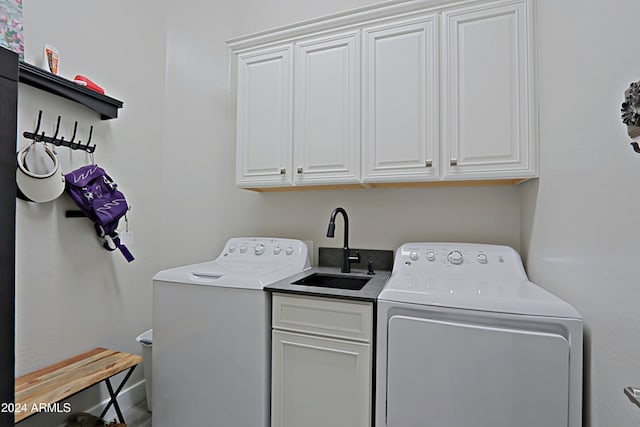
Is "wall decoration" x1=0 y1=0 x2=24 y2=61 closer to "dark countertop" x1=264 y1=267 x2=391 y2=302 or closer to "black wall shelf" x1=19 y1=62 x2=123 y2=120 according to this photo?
"black wall shelf" x1=19 y1=62 x2=123 y2=120

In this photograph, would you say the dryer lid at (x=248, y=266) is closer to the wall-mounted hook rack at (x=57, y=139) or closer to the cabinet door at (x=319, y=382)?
the cabinet door at (x=319, y=382)

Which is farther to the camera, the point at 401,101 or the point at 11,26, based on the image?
the point at 401,101

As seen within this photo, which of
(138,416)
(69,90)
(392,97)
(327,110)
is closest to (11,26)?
(69,90)

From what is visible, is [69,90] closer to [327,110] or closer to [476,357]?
[327,110]

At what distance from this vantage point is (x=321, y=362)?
140cm

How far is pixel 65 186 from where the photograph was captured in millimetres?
1709

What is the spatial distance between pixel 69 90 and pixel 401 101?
5.77 ft

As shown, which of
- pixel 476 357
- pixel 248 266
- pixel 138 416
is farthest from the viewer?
pixel 138 416

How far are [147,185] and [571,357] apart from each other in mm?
2547

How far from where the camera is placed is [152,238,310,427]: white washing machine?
1.47m

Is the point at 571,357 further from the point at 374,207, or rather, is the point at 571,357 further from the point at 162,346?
the point at 162,346

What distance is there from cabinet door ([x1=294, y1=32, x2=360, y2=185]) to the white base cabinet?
2.37 ft

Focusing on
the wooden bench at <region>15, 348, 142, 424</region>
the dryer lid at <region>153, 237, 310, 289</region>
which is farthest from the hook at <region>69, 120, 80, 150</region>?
the wooden bench at <region>15, 348, 142, 424</region>

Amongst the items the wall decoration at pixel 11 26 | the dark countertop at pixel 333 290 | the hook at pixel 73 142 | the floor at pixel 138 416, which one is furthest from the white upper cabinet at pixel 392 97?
the floor at pixel 138 416
